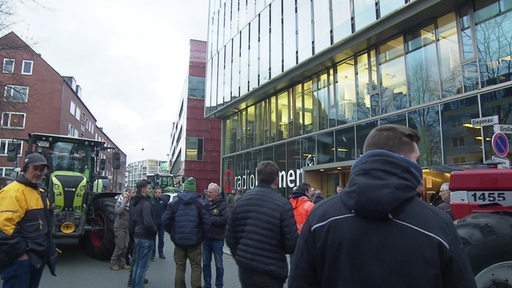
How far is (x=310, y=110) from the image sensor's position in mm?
18281

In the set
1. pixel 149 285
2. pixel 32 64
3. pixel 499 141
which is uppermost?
pixel 32 64

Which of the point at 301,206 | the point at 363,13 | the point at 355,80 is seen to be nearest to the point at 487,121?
the point at 301,206

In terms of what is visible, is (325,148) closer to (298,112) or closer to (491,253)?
(298,112)

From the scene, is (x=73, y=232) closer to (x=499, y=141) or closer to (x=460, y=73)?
(x=499, y=141)

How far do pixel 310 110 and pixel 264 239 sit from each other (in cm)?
1490

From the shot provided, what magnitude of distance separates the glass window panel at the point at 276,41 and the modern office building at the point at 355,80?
6 cm

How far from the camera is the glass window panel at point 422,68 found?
12258 mm

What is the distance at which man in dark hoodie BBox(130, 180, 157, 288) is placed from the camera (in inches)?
248

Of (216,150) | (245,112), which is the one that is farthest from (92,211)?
(216,150)

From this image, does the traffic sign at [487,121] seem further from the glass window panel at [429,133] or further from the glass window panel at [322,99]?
the glass window panel at [322,99]

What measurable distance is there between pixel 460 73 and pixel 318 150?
710cm

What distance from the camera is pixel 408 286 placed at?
1546 millimetres

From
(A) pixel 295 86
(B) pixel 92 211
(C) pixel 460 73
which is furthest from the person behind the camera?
(A) pixel 295 86

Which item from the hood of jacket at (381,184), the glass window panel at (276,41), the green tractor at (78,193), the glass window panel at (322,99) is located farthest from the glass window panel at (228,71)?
the hood of jacket at (381,184)
